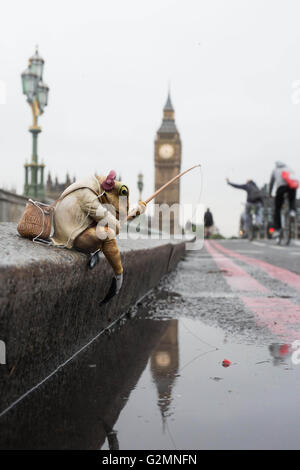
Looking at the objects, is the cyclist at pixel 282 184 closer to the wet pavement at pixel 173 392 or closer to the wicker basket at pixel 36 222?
the wet pavement at pixel 173 392

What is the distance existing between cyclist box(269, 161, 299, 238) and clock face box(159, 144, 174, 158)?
496 ft

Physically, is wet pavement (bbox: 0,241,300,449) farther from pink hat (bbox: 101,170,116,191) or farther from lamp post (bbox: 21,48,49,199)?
lamp post (bbox: 21,48,49,199)

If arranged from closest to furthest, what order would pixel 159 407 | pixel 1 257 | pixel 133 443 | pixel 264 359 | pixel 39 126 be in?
1. pixel 133 443
2. pixel 1 257
3. pixel 159 407
4. pixel 264 359
5. pixel 39 126

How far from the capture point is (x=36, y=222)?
9.00 ft

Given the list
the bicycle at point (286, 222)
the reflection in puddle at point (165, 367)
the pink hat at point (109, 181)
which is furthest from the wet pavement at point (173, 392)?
the bicycle at point (286, 222)

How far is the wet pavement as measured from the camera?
73.9 inches

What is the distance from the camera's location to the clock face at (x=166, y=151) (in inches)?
6496

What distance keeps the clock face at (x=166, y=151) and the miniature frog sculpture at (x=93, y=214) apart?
163029mm

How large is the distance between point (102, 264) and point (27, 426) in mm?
1349

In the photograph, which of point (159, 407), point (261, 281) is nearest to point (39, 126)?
point (261, 281)

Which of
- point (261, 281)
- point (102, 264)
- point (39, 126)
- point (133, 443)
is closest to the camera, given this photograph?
point (133, 443)

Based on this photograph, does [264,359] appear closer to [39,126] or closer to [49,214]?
[49,214]

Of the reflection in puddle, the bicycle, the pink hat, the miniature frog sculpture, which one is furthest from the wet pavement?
the bicycle
